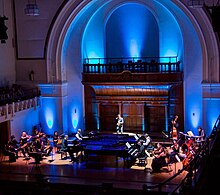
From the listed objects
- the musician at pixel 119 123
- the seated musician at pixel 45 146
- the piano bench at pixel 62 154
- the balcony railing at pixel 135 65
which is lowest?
the piano bench at pixel 62 154

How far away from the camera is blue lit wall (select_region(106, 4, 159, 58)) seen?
72.0ft

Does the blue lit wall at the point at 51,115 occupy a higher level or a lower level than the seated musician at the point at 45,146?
higher

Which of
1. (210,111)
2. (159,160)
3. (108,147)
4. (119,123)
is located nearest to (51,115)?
(119,123)

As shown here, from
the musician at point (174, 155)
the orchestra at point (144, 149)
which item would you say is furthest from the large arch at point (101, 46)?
the musician at point (174, 155)

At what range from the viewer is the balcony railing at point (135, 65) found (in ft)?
67.3

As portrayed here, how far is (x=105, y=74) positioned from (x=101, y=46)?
233cm

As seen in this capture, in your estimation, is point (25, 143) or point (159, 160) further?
point (25, 143)

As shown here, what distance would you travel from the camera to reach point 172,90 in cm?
2123

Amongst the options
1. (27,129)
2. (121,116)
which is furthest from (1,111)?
(121,116)

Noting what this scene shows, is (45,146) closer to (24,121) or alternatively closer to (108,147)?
(24,121)

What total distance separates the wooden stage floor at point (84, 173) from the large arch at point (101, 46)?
4.64 meters

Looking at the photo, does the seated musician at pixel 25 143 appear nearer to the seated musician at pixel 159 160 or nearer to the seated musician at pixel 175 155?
the seated musician at pixel 159 160

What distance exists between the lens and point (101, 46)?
22688mm

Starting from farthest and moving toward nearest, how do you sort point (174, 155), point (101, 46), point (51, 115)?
1. point (101, 46)
2. point (51, 115)
3. point (174, 155)
